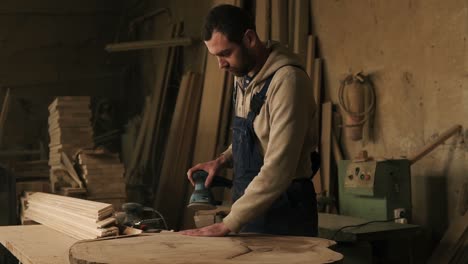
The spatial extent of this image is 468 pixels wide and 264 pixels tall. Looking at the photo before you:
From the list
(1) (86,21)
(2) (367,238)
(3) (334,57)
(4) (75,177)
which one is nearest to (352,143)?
(3) (334,57)

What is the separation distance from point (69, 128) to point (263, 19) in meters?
1.95

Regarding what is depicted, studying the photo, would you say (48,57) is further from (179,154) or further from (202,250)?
(202,250)

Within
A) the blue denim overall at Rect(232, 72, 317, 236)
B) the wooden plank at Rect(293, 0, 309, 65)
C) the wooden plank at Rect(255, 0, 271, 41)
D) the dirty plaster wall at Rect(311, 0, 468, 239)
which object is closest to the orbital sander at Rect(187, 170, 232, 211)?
the blue denim overall at Rect(232, 72, 317, 236)

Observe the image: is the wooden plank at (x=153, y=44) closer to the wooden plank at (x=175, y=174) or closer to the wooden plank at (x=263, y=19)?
the wooden plank at (x=175, y=174)

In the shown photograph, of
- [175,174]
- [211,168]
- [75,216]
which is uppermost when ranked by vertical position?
[211,168]

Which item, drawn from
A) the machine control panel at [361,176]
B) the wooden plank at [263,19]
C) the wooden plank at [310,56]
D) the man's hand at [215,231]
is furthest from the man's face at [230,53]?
the wooden plank at [263,19]

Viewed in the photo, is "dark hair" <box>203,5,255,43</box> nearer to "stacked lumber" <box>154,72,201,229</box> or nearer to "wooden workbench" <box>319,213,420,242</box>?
"wooden workbench" <box>319,213,420,242</box>

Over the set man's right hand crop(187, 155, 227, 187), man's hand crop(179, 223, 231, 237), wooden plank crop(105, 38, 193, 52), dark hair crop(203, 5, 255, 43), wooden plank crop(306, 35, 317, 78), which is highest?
wooden plank crop(105, 38, 193, 52)

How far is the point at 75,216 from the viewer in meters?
3.36

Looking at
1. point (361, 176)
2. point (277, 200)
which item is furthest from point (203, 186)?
point (361, 176)

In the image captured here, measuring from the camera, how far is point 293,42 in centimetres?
505

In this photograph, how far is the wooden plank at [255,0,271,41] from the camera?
5166 millimetres

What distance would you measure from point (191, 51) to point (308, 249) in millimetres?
4984

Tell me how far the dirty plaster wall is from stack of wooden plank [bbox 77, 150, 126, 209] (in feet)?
6.01
